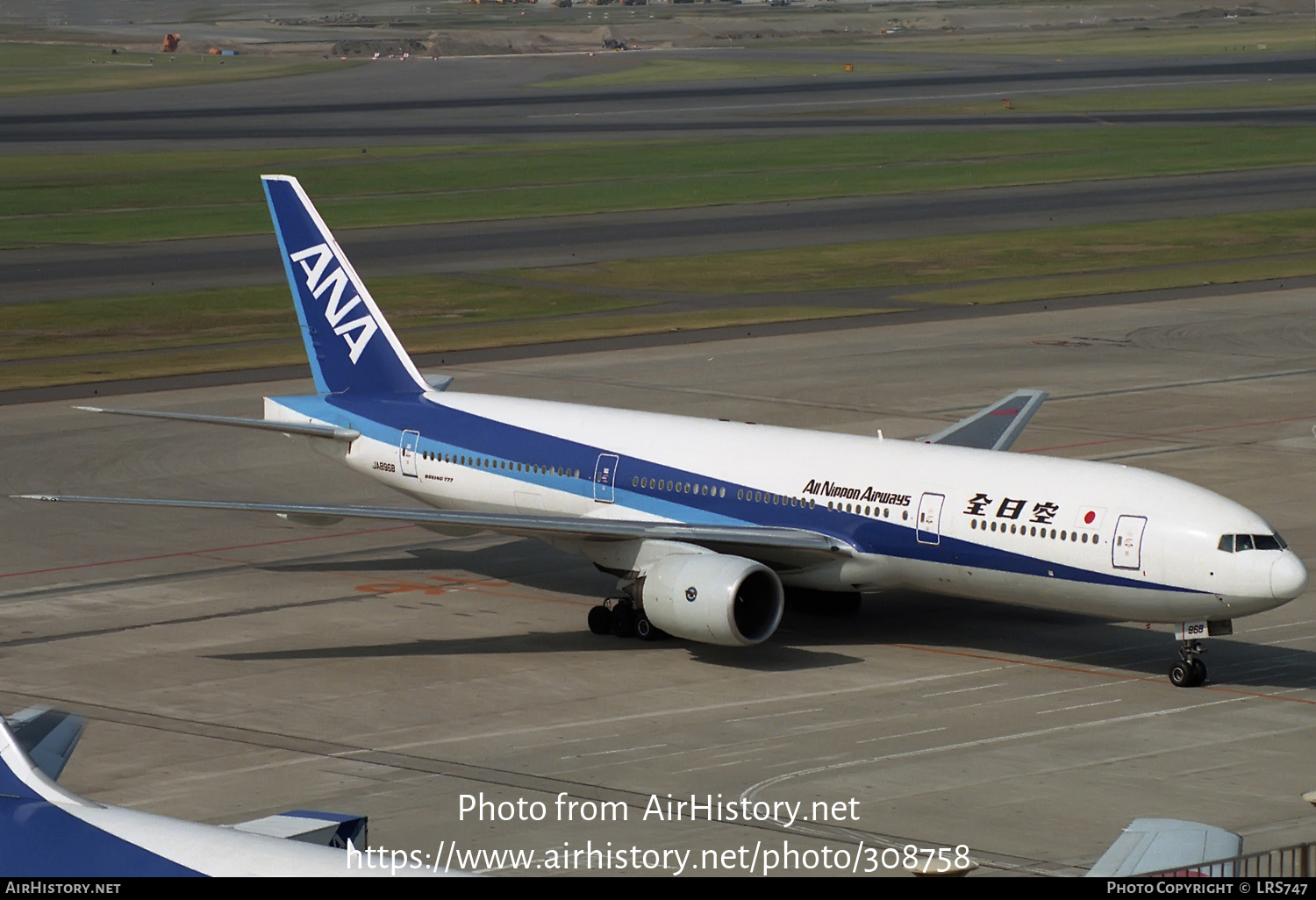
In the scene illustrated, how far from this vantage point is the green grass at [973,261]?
266 feet

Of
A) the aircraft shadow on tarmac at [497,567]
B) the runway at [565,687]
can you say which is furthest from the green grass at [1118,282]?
the aircraft shadow on tarmac at [497,567]

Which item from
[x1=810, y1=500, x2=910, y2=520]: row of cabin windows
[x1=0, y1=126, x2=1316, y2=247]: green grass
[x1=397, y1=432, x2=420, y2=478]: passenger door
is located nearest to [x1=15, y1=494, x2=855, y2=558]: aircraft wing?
[x1=810, y1=500, x2=910, y2=520]: row of cabin windows

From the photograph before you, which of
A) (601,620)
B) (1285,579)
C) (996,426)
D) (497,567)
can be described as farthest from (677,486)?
(1285,579)

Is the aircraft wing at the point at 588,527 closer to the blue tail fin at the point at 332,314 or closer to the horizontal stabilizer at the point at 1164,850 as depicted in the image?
the blue tail fin at the point at 332,314

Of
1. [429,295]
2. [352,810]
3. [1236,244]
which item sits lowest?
[352,810]

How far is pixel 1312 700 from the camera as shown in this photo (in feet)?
99.6

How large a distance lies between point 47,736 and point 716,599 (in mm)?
16533

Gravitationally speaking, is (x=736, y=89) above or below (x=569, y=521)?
above

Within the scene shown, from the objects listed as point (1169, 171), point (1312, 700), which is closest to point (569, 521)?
point (1312, 700)

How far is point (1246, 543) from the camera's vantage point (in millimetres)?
30109

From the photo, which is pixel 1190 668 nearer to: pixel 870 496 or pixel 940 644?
pixel 940 644

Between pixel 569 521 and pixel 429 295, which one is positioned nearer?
pixel 569 521
